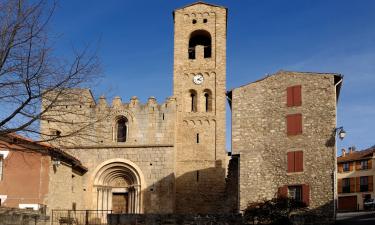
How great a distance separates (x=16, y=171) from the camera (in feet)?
87.9

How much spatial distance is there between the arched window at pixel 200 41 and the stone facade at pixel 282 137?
1196 cm

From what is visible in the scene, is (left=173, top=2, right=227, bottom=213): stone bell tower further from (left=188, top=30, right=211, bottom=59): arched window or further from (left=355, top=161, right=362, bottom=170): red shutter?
(left=355, top=161, right=362, bottom=170): red shutter

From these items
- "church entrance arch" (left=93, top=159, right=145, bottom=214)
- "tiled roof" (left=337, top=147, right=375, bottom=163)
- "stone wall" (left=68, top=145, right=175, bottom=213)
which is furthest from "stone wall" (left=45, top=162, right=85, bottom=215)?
"tiled roof" (left=337, top=147, right=375, bottom=163)

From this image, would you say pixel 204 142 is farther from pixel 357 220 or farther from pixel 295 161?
pixel 357 220

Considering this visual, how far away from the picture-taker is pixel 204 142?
3709 cm

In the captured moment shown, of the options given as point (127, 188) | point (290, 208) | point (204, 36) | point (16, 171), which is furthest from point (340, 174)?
point (16, 171)

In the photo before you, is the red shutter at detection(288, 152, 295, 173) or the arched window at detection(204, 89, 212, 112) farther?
the arched window at detection(204, 89, 212, 112)

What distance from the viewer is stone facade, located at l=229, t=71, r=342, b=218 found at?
26.3 meters

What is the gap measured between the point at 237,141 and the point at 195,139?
9.40 m

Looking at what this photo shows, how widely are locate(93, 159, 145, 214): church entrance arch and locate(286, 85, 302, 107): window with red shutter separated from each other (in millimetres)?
11092

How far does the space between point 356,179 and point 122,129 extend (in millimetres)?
28836

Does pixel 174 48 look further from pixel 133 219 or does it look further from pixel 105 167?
pixel 133 219

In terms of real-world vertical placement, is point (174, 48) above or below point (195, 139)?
above

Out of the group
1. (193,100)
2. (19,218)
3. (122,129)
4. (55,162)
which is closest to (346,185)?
(193,100)
